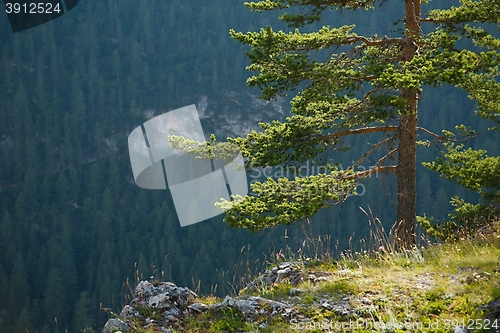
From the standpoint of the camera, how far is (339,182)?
25.1 ft

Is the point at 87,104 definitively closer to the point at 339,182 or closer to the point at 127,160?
the point at 127,160

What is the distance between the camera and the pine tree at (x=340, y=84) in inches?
278

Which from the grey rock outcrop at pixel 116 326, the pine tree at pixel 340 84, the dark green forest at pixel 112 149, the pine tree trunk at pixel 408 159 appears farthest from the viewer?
the dark green forest at pixel 112 149

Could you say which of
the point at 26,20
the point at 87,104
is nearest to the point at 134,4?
the point at 26,20

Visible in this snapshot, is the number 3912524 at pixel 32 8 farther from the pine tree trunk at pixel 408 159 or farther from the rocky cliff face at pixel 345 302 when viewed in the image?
the rocky cliff face at pixel 345 302

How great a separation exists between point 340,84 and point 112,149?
13543 cm

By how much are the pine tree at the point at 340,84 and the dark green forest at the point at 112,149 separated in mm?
70659

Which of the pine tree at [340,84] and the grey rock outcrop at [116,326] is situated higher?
the pine tree at [340,84]

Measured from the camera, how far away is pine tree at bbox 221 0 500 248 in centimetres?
707

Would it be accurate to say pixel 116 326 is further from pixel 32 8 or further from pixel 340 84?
pixel 32 8

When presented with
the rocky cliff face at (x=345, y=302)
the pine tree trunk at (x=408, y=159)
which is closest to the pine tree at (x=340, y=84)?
the pine tree trunk at (x=408, y=159)

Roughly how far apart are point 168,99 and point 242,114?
23.8 meters

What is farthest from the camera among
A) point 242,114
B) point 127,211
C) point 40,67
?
point 40,67

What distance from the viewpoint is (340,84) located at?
787cm
